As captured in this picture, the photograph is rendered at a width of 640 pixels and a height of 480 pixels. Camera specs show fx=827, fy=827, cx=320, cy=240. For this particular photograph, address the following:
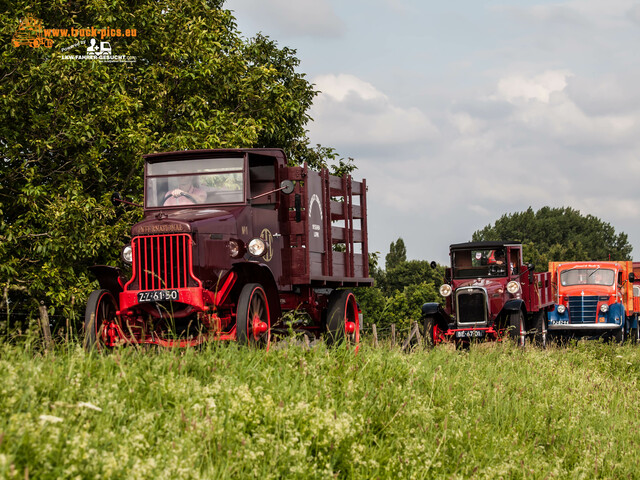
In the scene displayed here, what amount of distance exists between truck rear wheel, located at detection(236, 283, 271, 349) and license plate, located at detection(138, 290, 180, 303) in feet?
2.59

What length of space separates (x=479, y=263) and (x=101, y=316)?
12339 mm

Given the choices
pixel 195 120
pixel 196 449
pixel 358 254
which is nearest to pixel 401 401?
pixel 196 449

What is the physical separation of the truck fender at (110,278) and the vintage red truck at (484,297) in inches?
389

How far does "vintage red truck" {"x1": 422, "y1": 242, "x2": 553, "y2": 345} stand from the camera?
1902 centimetres

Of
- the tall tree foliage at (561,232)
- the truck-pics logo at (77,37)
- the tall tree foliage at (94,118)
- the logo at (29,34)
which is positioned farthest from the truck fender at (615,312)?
the tall tree foliage at (561,232)

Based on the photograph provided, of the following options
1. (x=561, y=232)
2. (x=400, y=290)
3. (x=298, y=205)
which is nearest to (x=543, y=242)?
(x=561, y=232)

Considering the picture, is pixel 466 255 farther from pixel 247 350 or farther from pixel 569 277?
pixel 247 350

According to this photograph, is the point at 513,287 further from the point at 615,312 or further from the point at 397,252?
the point at 397,252

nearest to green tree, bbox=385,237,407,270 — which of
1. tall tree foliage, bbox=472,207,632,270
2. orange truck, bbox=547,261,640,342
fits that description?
tall tree foliage, bbox=472,207,632,270

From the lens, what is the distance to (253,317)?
954 centimetres

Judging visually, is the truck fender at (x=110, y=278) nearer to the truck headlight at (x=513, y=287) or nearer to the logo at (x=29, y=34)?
the logo at (x=29, y=34)

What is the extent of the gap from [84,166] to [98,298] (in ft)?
25.2

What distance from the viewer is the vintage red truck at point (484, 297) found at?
749 inches

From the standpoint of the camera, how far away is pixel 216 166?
11172 millimetres
